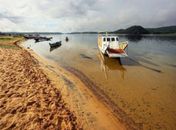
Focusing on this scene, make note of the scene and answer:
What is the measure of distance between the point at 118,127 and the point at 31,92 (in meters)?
4.61

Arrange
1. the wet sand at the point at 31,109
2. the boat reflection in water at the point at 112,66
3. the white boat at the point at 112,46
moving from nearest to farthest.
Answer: the wet sand at the point at 31,109, the boat reflection in water at the point at 112,66, the white boat at the point at 112,46

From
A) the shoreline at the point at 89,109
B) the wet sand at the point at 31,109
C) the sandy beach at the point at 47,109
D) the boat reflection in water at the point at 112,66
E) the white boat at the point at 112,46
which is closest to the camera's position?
the wet sand at the point at 31,109

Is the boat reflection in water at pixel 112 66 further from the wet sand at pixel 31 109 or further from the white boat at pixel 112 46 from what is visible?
the wet sand at pixel 31 109

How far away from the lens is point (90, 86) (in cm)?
1200

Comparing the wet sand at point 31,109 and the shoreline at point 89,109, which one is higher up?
the wet sand at point 31,109

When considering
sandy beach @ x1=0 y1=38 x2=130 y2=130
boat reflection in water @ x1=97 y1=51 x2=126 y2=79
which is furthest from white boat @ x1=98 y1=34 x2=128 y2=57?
sandy beach @ x1=0 y1=38 x2=130 y2=130

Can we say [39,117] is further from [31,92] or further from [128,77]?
[128,77]

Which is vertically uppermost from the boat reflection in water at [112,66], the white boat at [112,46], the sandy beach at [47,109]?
the white boat at [112,46]

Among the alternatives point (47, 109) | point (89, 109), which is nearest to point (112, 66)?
point (89, 109)

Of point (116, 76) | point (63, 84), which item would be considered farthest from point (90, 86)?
point (116, 76)

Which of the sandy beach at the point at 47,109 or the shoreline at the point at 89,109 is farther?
the shoreline at the point at 89,109

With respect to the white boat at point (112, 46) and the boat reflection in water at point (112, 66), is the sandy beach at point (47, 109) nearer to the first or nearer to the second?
the boat reflection in water at point (112, 66)

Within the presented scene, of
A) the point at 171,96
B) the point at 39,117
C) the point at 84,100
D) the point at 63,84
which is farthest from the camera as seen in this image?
the point at 63,84

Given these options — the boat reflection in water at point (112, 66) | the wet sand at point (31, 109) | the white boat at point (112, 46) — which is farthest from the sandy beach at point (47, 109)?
the white boat at point (112, 46)
